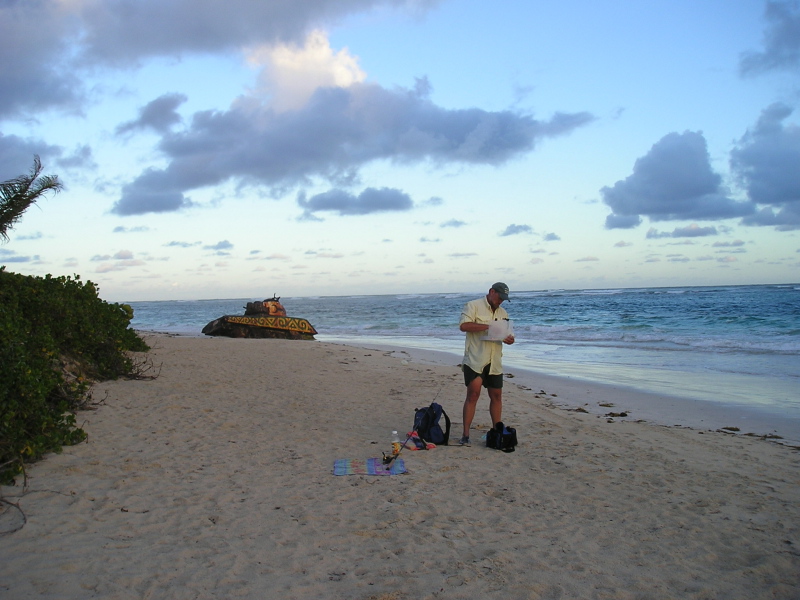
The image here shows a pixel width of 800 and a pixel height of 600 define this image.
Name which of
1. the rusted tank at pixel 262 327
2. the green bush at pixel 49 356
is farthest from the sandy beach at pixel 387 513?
the rusted tank at pixel 262 327

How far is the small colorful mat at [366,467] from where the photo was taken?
5.27 meters

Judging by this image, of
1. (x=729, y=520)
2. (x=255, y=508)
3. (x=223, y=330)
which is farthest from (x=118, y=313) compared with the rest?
(x=223, y=330)

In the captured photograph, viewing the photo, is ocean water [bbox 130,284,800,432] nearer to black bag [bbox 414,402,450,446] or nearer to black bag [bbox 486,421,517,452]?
black bag [bbox 486,421,517,452]

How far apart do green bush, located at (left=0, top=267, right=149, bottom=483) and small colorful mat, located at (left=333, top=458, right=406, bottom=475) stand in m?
2.60

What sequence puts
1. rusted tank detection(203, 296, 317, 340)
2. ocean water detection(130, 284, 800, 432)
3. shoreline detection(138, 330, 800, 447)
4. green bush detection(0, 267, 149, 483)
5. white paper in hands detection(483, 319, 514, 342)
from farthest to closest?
rusted tank detection(203, 296, 317, 340), ocean water detection(130, 284, 800, 432), shoreline detection(138, 330, 800, 447), white paper in hands detection(483, 319, 514, 342), green bush detection(0, 267, 149, 483)

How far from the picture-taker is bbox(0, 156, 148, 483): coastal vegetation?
4.70 meters

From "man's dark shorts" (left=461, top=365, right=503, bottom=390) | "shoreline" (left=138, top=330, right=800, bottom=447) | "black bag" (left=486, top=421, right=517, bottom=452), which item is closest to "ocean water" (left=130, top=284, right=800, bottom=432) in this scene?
"shoreline" (left=138, top=330, right=800, bottom=447)

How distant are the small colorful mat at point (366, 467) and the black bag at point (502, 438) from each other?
109 cm

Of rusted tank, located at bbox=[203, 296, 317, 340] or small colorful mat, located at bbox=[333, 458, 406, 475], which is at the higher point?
rusted tank, located at bbox=[203, 296, 317, 340]

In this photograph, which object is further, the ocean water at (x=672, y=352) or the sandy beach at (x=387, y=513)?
the ocean water at (x=672, y=352)

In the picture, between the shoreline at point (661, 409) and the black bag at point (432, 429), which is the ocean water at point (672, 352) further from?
the black bag at point (432, 429)

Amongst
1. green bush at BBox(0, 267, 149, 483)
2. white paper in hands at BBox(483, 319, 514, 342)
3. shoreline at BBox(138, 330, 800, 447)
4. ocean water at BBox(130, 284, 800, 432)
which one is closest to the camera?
green bush at BBox(0, 267, 149, 483)

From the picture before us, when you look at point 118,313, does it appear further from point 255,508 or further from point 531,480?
point 531,480

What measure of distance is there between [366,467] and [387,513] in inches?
43.8
